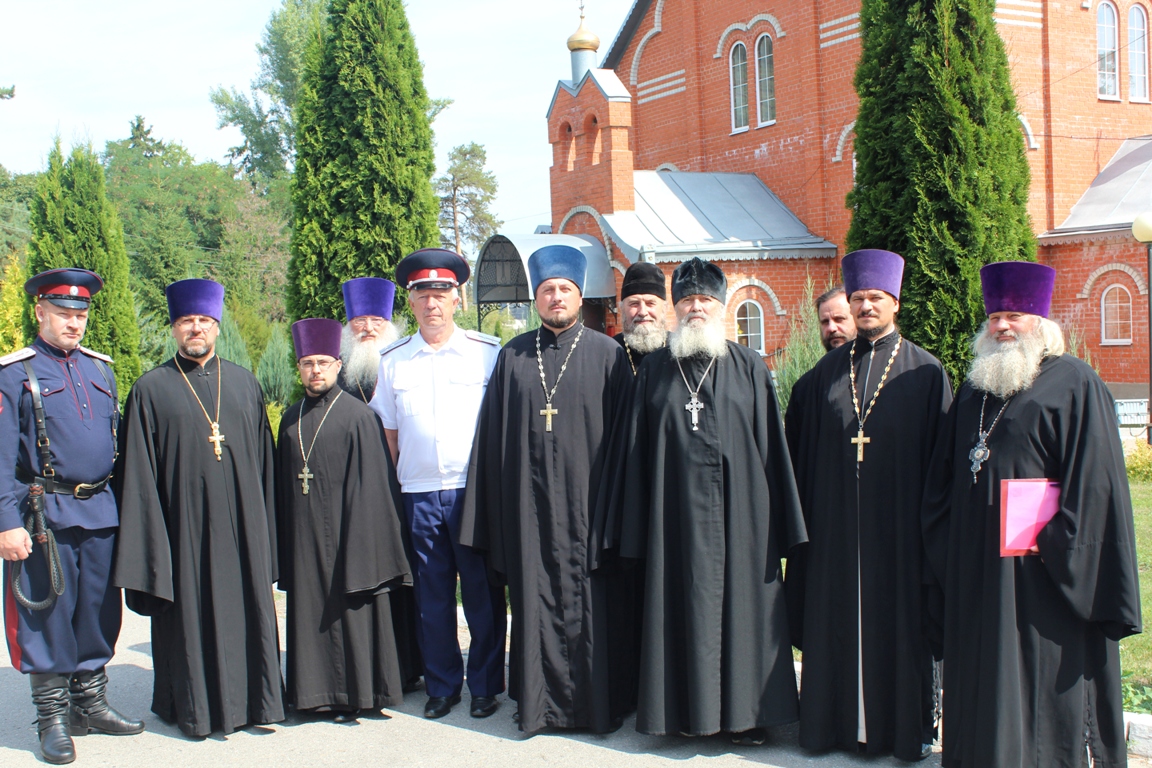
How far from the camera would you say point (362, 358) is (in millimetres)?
5895

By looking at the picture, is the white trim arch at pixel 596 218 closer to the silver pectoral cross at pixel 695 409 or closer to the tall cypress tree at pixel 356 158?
the tall cypress tree at pixel 356 158

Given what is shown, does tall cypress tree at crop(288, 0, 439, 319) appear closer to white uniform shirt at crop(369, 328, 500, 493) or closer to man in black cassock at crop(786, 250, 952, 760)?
white uniform shirt at crop(369, 328, 500, 493)

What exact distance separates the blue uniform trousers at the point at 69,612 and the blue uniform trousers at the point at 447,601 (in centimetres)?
144

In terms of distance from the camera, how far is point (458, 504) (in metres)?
4.90

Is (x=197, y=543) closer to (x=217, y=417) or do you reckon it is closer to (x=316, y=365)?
(x=217, y=417)

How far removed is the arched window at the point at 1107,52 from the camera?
18609mm

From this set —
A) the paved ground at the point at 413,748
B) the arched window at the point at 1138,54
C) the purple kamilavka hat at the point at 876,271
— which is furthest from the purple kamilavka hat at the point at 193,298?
the arched window at the point at 1138,54

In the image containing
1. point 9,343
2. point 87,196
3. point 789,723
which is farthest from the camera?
point 9,343

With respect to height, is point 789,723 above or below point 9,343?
below

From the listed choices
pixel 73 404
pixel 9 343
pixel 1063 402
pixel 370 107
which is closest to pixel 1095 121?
pixel 370 107

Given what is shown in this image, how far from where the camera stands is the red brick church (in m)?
17.0

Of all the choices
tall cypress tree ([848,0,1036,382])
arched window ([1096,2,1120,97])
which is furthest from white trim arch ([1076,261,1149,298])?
tall cypress tree ([848,0,1036,382])

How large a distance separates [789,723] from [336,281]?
23.9 feet

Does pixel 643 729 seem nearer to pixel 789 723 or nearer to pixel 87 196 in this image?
pixel 789 723
